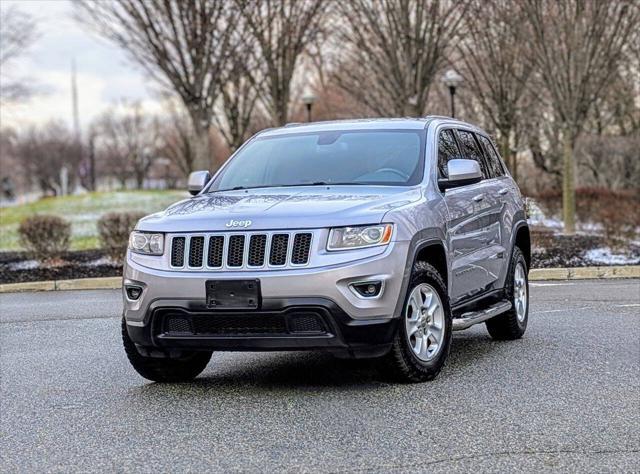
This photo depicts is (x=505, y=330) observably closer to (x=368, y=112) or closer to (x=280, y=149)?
(x=280, y=149)

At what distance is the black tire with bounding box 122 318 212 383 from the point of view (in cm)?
710

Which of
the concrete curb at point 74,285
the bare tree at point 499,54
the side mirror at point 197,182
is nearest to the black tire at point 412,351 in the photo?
the side mirror at point 197,182

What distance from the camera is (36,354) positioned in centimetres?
898

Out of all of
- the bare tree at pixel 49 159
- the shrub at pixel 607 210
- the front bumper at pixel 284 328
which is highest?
the front bumper at pixel 284 328

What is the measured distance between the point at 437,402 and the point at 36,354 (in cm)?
410

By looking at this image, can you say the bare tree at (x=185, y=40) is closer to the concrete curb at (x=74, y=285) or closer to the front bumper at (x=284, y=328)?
the concrete curb at (x=74, y=285)

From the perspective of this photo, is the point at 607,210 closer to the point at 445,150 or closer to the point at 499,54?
the point at 499,54

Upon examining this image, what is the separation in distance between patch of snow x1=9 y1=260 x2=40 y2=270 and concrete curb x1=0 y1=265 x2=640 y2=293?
2266 millimetres

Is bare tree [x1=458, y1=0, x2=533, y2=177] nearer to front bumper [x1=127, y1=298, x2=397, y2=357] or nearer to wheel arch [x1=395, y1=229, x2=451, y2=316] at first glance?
wheel arch [x1=395, y1=229, x2=451, y2=316]

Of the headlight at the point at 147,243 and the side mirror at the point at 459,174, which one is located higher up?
the side mirror at the point at 459,174

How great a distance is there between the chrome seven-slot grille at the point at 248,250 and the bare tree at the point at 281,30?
56.3ft

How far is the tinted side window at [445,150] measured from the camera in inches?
311

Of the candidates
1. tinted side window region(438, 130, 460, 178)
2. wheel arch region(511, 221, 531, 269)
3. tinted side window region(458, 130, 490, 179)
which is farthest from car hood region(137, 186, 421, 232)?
wheel arch region(511, 221, 531, 269)

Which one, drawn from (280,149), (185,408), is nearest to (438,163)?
(280,149)
